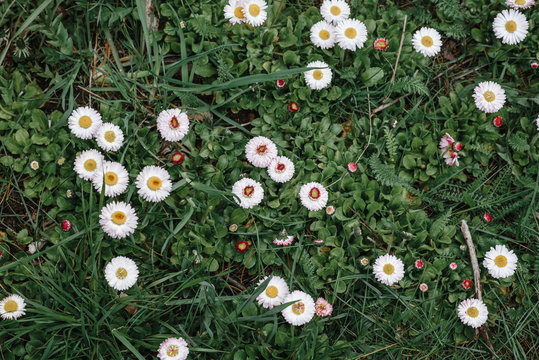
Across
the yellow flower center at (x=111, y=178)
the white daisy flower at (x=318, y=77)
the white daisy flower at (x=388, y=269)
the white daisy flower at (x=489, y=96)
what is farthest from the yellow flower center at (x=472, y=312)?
the yellow flower center at (x=111, y=178)

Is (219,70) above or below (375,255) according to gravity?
above

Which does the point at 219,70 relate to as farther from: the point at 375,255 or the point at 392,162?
the point at 375,255

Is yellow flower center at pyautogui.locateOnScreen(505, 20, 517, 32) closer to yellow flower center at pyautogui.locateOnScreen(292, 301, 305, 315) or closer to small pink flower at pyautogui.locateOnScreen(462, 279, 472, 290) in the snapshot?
small pink flower at pyautogui.locateOnScreen(462, 279, 472, 290)

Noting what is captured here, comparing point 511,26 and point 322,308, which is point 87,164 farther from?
point 511,26

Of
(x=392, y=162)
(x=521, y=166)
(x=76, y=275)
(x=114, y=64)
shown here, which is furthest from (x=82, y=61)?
(x=521, y=166)

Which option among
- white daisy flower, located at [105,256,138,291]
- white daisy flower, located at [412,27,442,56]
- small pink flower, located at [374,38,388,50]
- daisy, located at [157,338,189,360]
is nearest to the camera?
daisy, located at [157,338,189,360]

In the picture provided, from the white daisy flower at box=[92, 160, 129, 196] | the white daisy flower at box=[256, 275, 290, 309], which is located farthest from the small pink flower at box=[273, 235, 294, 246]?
the white daisy flower at box=[92, 160, 129, 196]

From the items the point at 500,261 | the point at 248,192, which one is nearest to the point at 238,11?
the point at 248,192
